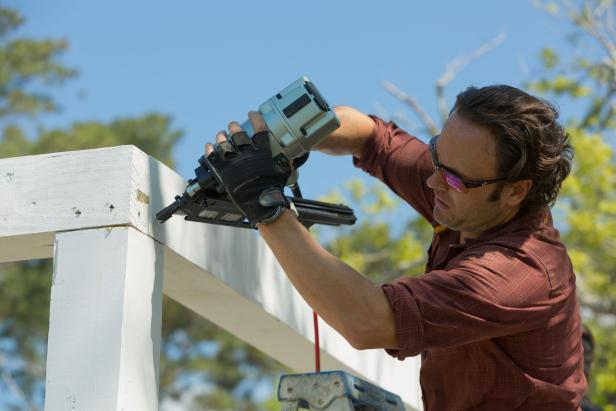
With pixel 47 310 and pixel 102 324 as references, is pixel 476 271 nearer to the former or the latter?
pixel 102 324

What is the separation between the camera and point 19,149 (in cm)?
2073

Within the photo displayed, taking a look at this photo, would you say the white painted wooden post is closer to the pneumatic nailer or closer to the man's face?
the pneumatic nailer

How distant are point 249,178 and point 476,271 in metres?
0.67

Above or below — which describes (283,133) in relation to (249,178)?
above

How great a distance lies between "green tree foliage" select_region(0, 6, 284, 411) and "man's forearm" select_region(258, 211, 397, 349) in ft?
56.7

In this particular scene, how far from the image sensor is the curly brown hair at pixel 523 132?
2.96m

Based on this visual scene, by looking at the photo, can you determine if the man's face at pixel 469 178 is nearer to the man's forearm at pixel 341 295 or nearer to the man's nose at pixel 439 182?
the man's nose at pixel 439 182

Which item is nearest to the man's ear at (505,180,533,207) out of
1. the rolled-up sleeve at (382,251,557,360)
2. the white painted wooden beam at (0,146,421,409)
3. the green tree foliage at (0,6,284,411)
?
the rolled-up sleeve at (382,251,557,360)

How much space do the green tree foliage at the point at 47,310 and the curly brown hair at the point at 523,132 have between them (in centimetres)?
1701

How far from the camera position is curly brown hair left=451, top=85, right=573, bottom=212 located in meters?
2.96

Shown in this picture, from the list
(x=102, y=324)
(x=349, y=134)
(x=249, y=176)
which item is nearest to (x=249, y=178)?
(x=249, y=176)

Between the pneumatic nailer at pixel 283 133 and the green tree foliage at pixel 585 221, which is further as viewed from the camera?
the green tree foliage at pixel 585 221

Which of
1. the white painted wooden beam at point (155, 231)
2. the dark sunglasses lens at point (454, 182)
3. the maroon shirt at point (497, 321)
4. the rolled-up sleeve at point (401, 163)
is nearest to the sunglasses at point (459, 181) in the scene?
the dark sunglasses lens at point (454, 182)

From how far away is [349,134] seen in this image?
3619mm
